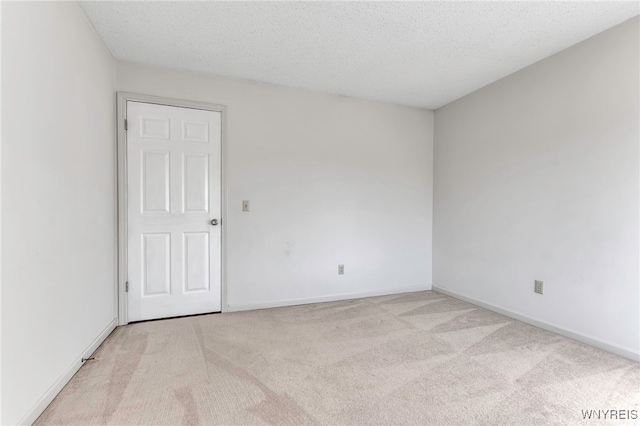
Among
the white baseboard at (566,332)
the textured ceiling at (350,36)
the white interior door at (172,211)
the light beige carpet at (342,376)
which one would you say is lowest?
the light beige carpet at (342,376)

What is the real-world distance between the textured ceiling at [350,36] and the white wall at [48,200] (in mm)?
481

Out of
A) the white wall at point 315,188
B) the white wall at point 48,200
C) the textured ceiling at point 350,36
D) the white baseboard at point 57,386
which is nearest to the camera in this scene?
the white wall at point 48,200

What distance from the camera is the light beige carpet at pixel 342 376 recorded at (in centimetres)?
153

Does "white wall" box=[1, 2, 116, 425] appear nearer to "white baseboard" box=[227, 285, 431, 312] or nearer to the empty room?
the empty room

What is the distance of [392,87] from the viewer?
3273mm

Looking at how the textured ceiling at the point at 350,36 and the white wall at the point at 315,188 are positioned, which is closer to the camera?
the textured ceiling at the point at 350,36

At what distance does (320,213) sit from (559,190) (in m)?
2.18

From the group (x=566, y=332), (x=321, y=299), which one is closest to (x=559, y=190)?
(x=566, y=332)

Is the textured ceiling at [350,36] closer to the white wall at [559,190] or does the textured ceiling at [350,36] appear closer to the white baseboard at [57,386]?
the white wall at [559,190]

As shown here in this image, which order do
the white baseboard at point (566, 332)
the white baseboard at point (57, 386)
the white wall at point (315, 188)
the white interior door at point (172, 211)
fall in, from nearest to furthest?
the white baseboard at point (57, 386) → the white baseboard at point (566, 332) → the white interior door at point (172, 211) → the white wall at point (315, 188)

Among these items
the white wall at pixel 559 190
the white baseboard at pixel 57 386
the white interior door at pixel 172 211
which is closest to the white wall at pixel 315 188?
the white interior door at pixel 172 211

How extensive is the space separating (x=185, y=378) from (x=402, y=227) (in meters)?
2.84

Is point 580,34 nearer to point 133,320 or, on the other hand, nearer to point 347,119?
point 347,119

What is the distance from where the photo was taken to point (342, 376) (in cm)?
187
